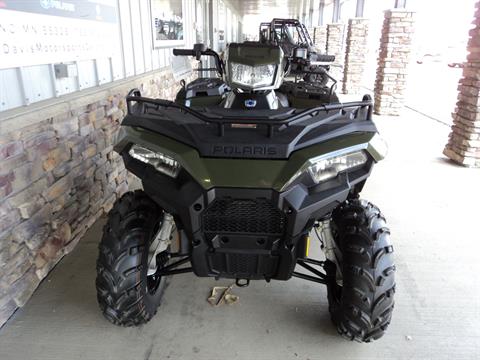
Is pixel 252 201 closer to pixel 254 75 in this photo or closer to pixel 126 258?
pixel 126 258

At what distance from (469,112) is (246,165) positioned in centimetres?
427

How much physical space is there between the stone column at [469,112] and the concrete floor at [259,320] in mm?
2167

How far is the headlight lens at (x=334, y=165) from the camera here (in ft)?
5.45

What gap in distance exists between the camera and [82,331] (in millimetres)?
2139

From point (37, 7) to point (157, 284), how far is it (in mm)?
1732

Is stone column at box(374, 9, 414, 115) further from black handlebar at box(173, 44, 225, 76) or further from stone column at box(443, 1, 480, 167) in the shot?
black handlebar at box(173, 44, 225, 76)

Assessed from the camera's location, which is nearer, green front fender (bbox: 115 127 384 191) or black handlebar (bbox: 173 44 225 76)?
green front fender (bbox: 115 127 384 191)

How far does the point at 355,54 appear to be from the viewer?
11.7 meters

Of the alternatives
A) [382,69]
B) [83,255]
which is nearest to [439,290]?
[83,255]

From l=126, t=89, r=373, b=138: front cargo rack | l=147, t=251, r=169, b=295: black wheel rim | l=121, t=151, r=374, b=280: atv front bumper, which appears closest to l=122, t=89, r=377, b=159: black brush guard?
l=126, t=89, r=373, b=138: front cargo rack

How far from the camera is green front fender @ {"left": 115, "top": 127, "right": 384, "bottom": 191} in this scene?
5.13 feet

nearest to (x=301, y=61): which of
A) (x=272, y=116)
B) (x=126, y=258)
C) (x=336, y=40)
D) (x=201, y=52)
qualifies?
(x=201, y=52)

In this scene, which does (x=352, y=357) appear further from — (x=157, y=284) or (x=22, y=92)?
(x=22, y=92)

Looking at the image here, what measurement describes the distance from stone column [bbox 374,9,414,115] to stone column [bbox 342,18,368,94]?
9.64 ft
